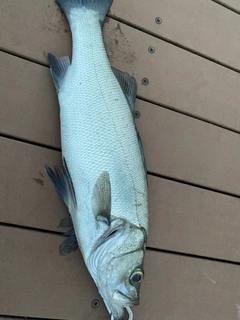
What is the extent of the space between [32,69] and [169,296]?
1.14m

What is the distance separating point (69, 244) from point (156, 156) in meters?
0.58

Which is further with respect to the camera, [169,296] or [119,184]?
[169,296]

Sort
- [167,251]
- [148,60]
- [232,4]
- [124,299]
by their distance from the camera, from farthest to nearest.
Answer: [232,4]
[148,60]
[167,251]
[124,299]

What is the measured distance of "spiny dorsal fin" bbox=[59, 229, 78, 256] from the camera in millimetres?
1390

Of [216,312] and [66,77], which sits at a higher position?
[66,77]

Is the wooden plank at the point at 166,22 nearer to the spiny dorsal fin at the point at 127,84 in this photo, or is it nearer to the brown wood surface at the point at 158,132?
the brown wood surface at the point at 158,132

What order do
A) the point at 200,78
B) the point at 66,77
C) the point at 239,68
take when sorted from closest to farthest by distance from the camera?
1. the point at 66,77
2. the point at 200,78
3. the point at 239,68

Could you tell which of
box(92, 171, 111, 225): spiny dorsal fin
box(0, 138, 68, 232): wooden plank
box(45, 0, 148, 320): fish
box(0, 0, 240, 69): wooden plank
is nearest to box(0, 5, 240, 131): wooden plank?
box(0, 0, 240, 69): wooden plank

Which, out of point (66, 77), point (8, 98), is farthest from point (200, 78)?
point (8, 98)

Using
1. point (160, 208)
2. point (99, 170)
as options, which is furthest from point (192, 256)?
point (99, 170)

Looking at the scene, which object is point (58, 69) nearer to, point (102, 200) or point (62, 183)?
point (62, 183)

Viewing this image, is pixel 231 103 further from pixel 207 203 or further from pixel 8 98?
pixel 8 98

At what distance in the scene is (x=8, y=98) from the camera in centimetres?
146

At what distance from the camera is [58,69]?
144 centimetres
